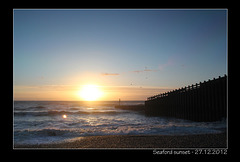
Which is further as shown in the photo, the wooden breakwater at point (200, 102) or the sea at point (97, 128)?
the wooden breakwater at point (200, 102)

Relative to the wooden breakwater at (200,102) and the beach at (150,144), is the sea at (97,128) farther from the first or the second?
the beach at (150,144)

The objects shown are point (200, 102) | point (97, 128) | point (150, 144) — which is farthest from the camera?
point (200, 102)

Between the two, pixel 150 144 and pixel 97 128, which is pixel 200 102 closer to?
pixel 97 128

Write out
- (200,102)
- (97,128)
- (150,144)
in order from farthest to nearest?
1. (200,102)
2. (97,128)
3. (150,144)

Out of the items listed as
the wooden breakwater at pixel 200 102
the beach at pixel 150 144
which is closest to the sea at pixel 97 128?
the wooden breakwater at pixel 200 102

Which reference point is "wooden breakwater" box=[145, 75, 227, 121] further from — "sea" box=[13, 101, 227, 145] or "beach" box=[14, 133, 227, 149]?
"beach" box=[14, 133, 227, 149]

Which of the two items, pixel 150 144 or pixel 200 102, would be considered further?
pixel 200 102

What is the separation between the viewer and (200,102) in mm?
14469

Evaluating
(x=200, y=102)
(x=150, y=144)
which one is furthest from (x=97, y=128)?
(x=200, y=102)

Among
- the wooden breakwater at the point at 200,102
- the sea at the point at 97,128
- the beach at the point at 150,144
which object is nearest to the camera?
the beach at the point at 150,144

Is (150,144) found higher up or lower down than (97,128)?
higher up

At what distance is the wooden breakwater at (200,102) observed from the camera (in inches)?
473
